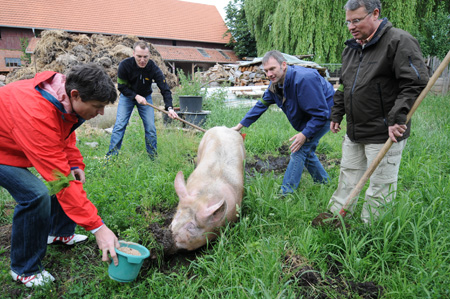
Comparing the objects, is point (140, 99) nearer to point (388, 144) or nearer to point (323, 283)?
point (388, 144)

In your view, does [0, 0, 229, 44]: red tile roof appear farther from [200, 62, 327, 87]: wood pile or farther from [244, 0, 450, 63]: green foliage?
[244, 0, 450, 63]: green foliage

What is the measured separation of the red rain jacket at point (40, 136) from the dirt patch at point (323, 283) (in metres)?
1.71

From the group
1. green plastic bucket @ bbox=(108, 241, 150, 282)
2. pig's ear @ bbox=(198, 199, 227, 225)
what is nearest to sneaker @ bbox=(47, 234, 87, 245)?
green plastic bucket @ bbox=(108, 241, 150, 282)

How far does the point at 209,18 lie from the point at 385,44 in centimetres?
3254

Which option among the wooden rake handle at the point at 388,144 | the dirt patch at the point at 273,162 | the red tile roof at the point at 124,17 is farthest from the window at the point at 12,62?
the wooden rake handle at the point at 388,144

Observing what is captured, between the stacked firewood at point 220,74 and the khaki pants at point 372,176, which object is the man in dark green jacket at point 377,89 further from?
the stacked firewood at point 220,74

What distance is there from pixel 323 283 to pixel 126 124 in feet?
14.8

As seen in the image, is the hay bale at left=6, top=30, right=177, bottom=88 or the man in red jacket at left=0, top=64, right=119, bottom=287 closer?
the man in red jacket at left=0, top=64, right=119, bottom=287

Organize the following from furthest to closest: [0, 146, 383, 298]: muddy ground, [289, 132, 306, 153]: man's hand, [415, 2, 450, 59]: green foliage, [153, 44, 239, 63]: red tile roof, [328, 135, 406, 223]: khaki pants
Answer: [153, 44, 239, 63]: red tile roof, [415, 2, 450, 59]: green foliage, [289, 132, 306, 153]: man's hand, [328, 135, 406, 223]: khaki pants, [0, 146, 383, 298]: muddy ground

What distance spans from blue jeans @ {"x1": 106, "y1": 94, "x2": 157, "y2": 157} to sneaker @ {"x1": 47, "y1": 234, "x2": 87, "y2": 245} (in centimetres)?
240

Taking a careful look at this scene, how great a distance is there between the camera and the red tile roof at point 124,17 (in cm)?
2305

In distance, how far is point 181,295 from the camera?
246cm

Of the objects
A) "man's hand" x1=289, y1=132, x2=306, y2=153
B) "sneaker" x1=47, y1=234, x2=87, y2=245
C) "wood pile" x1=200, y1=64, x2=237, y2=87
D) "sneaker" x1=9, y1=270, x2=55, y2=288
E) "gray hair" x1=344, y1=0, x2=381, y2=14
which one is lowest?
"wood pile" x1=200, y1=64, x2=237, y2=87

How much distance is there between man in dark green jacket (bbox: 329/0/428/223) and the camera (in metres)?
2.59
